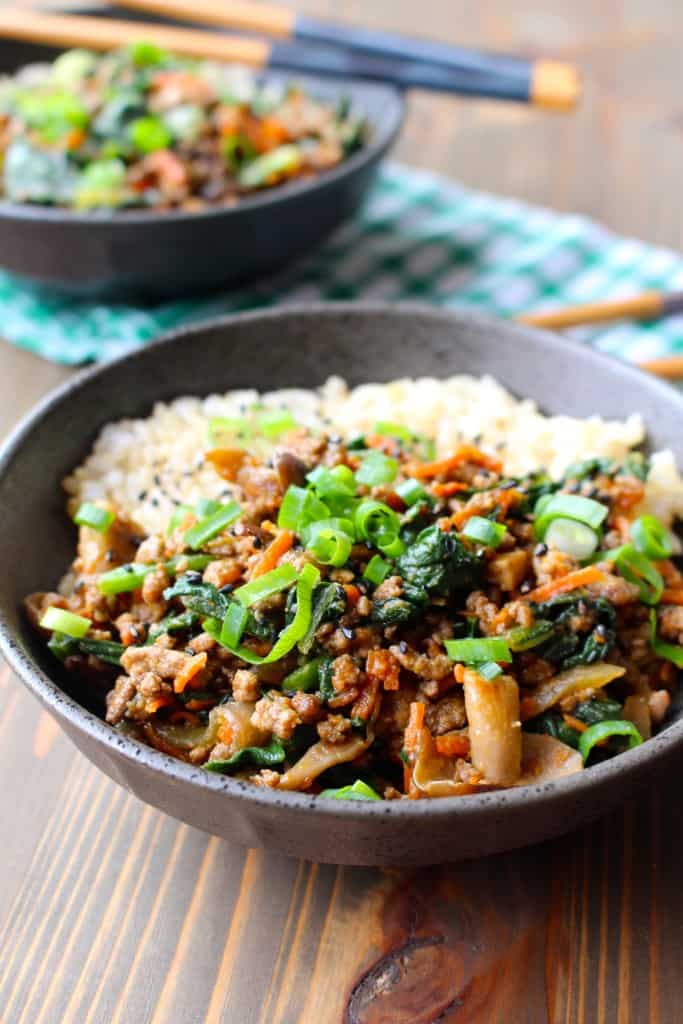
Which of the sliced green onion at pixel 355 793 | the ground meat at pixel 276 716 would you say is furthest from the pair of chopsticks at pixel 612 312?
the sliced green onion at pixel 355 793

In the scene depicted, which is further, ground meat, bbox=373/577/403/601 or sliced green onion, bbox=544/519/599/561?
sliced green onion, bbox=544/519/599/561

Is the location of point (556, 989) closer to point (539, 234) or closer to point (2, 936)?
point (2, 936)

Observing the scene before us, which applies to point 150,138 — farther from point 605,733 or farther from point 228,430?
point 605,733

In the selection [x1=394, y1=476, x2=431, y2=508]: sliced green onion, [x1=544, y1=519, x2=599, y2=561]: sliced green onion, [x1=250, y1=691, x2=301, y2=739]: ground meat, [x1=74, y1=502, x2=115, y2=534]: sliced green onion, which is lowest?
[x1=250, y1=691, x2=301, y2=739]: ground meat

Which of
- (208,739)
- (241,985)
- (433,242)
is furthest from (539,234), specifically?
(241,985)

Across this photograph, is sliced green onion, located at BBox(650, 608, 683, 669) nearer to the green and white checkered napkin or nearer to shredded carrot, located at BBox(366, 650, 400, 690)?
shredded carrot, located at BBox(366, 650, 400, 690)

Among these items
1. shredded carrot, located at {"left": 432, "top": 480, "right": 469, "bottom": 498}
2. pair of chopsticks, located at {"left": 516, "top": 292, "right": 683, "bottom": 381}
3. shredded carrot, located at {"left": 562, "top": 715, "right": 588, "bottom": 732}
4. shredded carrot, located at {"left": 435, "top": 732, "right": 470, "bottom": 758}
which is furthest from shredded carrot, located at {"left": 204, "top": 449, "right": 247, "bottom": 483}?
pair of chopsticks, located at {"left": 516, "top": 292, "right": 683, "bottom": 381}

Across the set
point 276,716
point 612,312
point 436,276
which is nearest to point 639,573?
point 276,716
